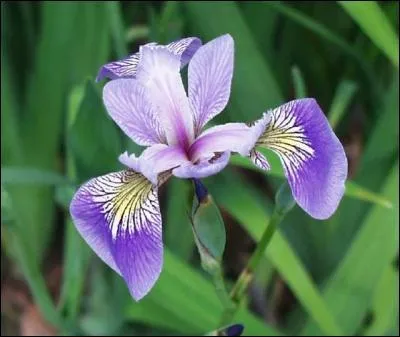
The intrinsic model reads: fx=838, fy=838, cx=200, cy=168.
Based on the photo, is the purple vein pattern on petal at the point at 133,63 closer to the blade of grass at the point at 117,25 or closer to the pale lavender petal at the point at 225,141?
the pale lavender petal at the point at 225,141

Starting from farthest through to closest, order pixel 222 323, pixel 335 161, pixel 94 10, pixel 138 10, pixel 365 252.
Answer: pixel 138 10
pixel 94 10
pixel 365 252
pixel 222 323
pixel 335 161

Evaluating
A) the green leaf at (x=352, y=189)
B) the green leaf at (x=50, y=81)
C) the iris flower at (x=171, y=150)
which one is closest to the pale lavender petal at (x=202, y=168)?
the iris flower at (x=171, y=150)

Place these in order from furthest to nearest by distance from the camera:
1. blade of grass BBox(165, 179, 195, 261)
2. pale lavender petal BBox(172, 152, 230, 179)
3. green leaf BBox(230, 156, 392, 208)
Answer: blade of grass BBox(165, 179, 195, 261), green leaf BBox(230, 156, 392, 208), pale lavender petal BBox(172, 152, 230, 179)

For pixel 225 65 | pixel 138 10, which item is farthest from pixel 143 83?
pixel 138 10

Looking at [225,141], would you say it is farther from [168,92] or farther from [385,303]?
[385,303]

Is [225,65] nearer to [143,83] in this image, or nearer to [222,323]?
[143,83]

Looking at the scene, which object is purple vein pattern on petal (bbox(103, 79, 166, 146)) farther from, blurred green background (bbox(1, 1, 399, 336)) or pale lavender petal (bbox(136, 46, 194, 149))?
blurred green background (bbox(1, 1, 399, 336))

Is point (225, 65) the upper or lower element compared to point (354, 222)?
upper

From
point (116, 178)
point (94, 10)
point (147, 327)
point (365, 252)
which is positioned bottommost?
point (147, 327)

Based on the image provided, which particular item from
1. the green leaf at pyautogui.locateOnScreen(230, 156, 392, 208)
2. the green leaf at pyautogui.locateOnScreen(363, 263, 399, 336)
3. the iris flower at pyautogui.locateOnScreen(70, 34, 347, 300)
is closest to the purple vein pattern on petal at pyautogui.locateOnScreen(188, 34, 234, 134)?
the iris flower at pyautogui.locateOnScreen(70, 34, 347, 300)

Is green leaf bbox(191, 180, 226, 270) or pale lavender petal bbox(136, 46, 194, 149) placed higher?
pale lavender petal bbox(136, 46, 194, 149)
